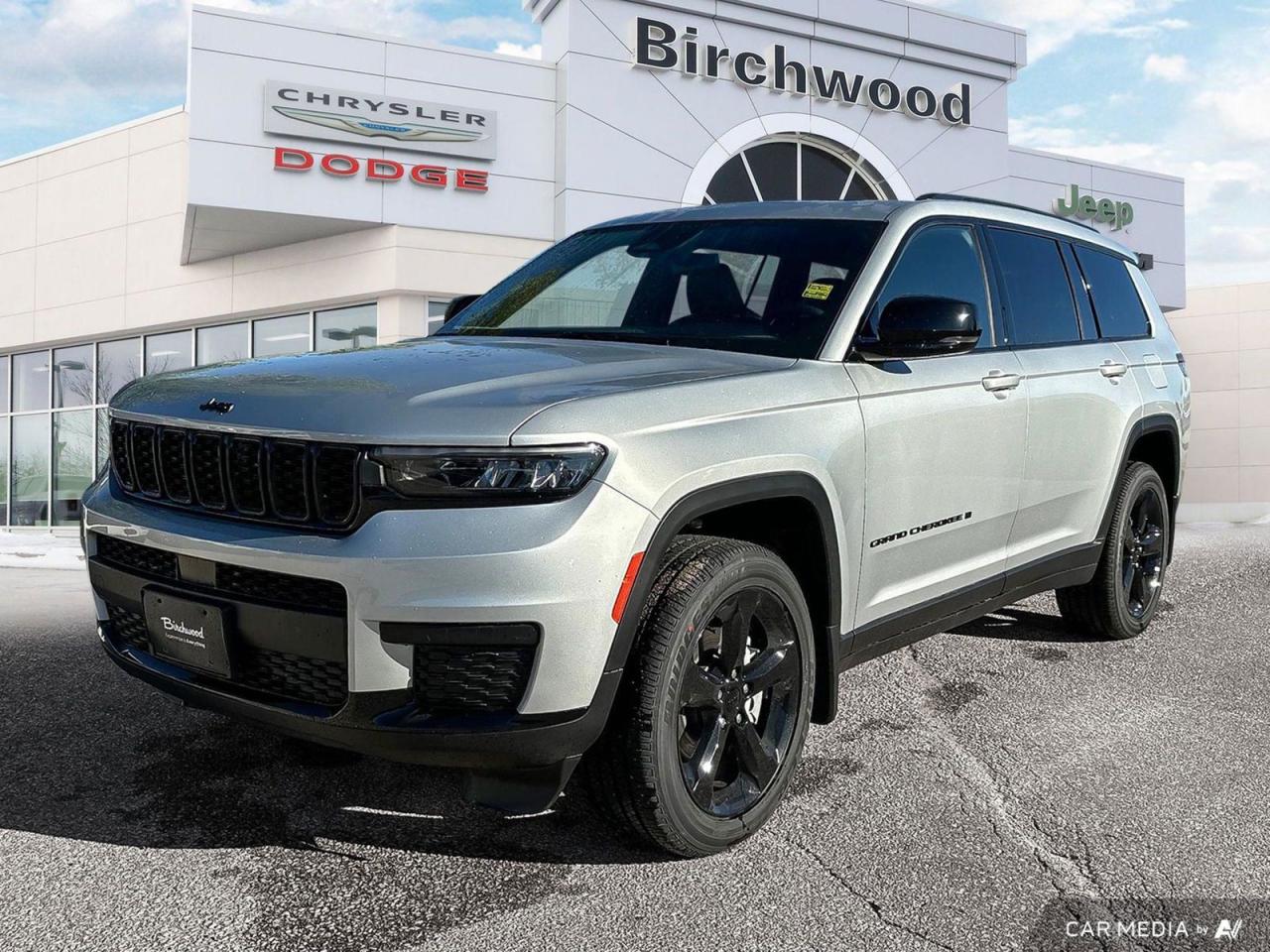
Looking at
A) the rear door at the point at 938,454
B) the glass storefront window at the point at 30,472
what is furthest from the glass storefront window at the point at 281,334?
the rear door at the point at 938,454

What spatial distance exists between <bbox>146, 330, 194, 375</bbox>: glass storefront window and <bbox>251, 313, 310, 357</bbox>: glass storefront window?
1919mm

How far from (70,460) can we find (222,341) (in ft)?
16.9

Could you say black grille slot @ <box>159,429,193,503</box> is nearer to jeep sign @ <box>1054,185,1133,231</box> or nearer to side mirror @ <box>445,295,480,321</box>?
side mirror @ <box>445,295,480,321</box>

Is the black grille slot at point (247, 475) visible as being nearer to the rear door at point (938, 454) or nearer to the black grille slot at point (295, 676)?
the black grille slot at point (295, 676)

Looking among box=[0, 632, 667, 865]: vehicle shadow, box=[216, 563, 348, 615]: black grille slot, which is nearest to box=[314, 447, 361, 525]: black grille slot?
box=[216, 563, 348, 615]: black grille slot

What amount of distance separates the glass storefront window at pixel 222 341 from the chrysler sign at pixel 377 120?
203 inches

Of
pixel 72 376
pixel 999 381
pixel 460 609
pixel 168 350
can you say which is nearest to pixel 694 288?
pixel 999 381

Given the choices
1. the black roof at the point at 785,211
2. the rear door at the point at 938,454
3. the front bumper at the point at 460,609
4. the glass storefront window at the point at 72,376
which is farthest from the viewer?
the glass storefront window at the point at 72,376

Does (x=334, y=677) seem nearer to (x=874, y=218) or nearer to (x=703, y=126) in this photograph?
(x=874, y=218)

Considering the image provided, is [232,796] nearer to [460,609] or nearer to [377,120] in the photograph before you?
[460,609]

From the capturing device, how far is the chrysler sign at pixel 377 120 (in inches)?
659

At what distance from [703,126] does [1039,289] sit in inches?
600

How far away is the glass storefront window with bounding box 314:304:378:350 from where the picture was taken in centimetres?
1886

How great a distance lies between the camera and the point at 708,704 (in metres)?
2.95
